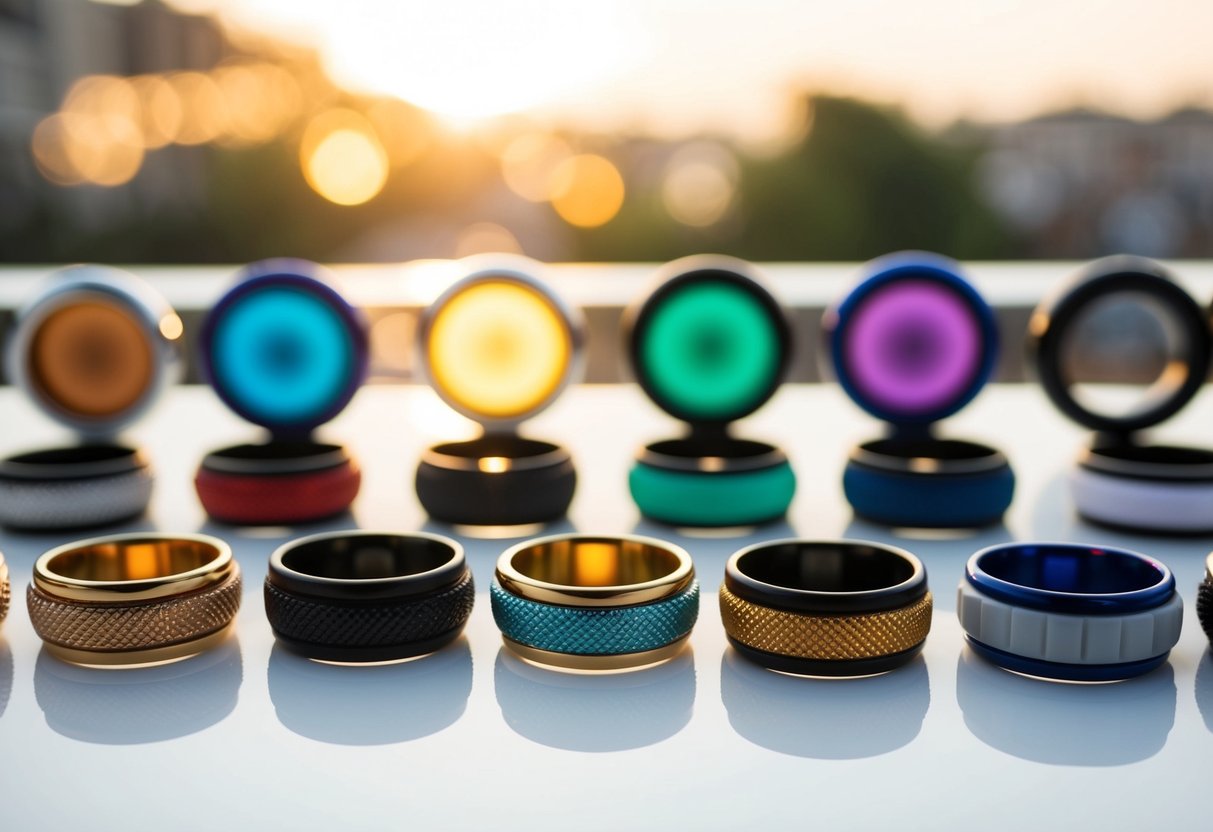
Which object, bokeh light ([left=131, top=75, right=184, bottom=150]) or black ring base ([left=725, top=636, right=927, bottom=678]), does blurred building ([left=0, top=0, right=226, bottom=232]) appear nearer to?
bokeh light ([left=131, top=75, right=184, bottom=150])

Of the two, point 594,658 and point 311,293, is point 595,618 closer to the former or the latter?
point 594,658

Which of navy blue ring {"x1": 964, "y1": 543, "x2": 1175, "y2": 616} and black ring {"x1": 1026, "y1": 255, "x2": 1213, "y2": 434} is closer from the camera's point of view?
navy blue ring {"x1": 964, "y1": 543, "x2": 1175, "y2": 616}

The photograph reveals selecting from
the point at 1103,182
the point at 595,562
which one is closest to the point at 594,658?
the point at 595,562

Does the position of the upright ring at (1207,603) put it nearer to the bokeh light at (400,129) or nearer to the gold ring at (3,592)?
the gold ring at (3,592)

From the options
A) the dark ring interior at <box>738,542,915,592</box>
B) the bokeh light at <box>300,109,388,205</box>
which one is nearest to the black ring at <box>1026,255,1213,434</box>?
the dark ring interior at <box>738,542,915,592</box>

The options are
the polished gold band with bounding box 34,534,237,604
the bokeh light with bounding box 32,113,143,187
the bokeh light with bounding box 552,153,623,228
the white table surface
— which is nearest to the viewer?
the white table surface
